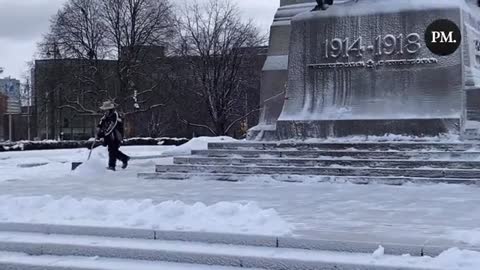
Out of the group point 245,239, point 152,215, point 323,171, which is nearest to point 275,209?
point 152,215

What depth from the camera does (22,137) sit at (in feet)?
285

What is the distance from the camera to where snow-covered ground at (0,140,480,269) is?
707 centimetres

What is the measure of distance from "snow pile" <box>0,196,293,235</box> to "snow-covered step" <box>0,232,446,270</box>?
32cm

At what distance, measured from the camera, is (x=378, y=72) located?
15328mm

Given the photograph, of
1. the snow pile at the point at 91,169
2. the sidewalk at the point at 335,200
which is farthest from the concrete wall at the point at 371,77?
the snow pile at the point at 91,169

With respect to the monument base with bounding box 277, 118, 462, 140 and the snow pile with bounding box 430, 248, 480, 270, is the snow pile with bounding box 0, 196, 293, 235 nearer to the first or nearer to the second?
the snow pile with bounding box 430, 248, 480, 270

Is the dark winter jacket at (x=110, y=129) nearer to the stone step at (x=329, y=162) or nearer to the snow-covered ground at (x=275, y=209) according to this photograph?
the stone step at (x=329, y=162)

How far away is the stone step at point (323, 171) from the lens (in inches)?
468

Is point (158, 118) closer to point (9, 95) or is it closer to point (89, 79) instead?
point (89, 79)

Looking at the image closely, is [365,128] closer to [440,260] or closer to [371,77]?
[371,77]

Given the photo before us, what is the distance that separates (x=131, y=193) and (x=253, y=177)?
2.90 m

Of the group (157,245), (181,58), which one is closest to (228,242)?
(157,245)

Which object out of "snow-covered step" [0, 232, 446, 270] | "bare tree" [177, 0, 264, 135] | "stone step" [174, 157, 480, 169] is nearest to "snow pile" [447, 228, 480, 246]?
"snow-covered step" [0, 232, 446, 270]

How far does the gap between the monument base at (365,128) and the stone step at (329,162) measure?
6.36 feet
